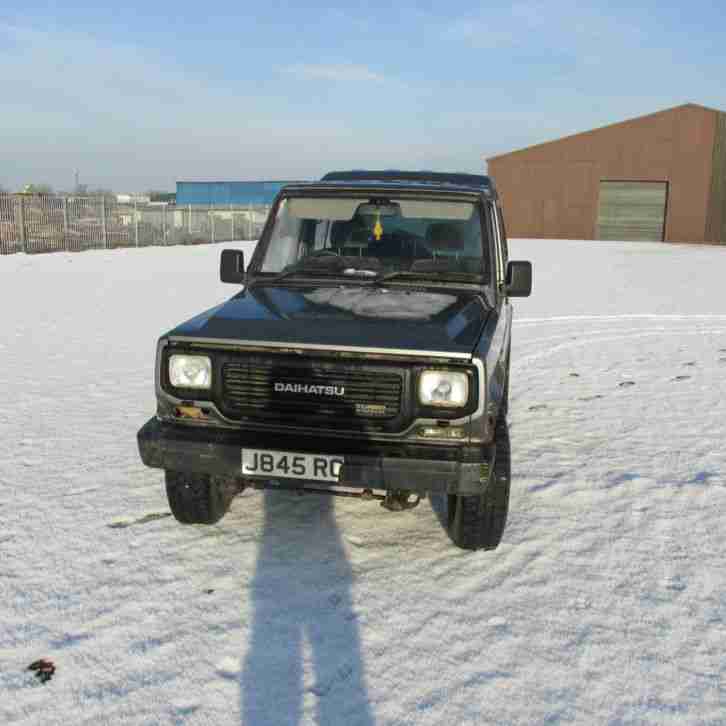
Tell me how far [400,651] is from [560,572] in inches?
44.3

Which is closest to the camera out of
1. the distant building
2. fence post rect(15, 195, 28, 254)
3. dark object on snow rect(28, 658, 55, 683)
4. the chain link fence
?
dark object on snow rect(28, 658, 55, 683)

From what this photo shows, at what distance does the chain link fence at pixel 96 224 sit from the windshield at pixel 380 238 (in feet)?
52.4

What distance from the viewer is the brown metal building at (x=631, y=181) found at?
35188mm

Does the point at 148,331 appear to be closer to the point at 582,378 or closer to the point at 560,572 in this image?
the point at 582,378

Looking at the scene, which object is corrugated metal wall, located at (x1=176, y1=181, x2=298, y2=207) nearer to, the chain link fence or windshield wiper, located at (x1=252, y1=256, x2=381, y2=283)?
the chain link fence

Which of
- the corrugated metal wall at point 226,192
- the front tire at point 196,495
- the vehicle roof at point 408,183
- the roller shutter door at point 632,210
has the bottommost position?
the front tire at point 196,495

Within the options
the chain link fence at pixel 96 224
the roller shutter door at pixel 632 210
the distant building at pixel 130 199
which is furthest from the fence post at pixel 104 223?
the roller shutter door at pixel 632 210

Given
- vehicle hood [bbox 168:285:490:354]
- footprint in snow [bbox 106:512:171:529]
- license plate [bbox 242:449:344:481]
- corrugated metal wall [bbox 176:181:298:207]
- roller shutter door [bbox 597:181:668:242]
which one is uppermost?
corrugated metal wall [bbox 176:181:298:207]

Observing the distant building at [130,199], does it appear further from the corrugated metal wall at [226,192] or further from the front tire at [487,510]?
the front tire at [487,510]

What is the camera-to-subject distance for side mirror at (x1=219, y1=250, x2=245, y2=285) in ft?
15.5

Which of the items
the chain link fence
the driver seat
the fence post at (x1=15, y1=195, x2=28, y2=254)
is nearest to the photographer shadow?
the driver seat

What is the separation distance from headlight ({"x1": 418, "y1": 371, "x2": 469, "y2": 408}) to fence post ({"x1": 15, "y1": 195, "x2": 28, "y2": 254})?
24.4m

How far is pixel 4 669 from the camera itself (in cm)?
289

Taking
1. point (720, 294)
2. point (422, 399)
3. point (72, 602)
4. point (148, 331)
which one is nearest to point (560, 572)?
point (422, 399)
